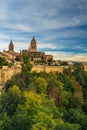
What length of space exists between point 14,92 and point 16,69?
371 inches

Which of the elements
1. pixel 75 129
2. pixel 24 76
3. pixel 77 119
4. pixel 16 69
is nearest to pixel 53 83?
pixel 24 76

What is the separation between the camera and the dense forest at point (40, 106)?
1547 centimetres

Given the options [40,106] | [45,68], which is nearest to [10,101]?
[40,106]

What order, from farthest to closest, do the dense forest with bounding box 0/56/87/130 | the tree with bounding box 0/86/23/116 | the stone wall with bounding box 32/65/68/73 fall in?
the stone wall with bounding box 32/65/68/73
the tree with bounding box 0/86/23/116
the dense forest with bounding box 0/56/87/130

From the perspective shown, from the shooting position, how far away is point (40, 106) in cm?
1706

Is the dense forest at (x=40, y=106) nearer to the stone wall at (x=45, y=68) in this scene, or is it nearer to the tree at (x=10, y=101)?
the tree at (x=10, y=101)

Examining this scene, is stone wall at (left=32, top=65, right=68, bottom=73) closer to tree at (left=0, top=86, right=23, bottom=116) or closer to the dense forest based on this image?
the dense forest

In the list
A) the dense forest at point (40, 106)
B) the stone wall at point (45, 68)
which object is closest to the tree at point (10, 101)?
the dense forest at point (40, 106)

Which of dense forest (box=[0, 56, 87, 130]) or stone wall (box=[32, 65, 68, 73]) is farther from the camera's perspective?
stone wall (box=[32, 65, 68, 73])

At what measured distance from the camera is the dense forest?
50.8 feet

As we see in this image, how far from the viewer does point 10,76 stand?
27281 mm

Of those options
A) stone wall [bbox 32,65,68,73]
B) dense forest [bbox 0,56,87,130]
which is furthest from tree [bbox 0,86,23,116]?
stone wall [bbox 32,65,68,73]

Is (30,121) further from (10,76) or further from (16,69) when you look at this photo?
(16,69)

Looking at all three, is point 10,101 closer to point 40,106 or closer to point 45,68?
point 40,106
